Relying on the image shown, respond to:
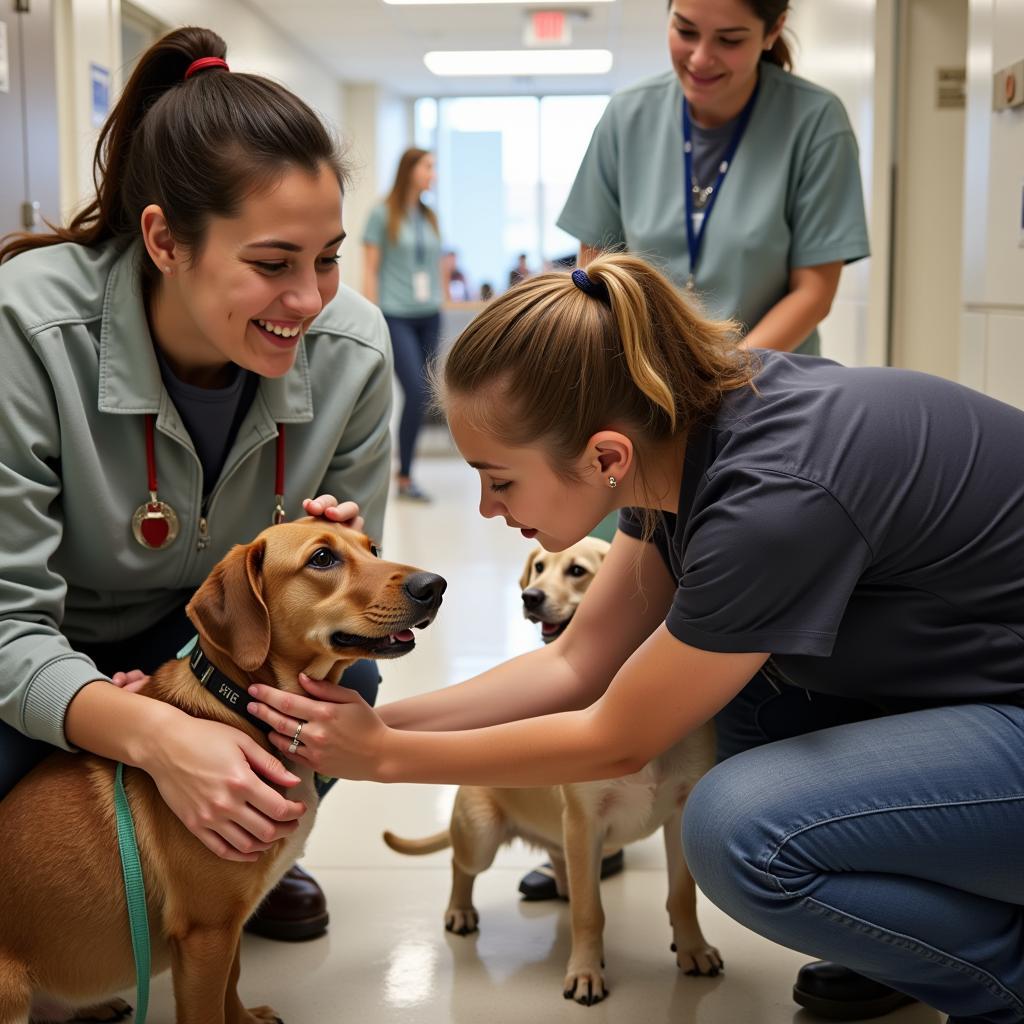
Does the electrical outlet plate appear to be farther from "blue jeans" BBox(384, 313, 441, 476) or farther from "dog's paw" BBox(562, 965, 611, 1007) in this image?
"blue jeans" BBox(384, 313, 441, 476)

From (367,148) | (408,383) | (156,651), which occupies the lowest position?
(156,651)

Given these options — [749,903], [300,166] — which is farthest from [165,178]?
[749,903]

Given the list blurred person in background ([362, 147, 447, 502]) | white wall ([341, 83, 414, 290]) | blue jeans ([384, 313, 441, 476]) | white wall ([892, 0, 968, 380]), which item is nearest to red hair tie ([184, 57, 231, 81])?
white wall ([892, 0, 968, 380])

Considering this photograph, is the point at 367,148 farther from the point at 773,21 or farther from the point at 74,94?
the point at 773,21

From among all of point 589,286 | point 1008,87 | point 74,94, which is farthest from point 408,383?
point 589,286

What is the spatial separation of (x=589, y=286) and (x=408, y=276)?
6854 millimetres

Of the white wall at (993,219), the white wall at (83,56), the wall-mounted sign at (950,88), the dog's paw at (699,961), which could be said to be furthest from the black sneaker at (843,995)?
the wall-mounted sign at (950,88)

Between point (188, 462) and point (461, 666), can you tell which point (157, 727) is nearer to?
point (188, 462)

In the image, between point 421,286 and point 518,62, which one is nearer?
point 421,286

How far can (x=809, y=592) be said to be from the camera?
1.40 metres

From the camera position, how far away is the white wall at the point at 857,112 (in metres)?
5.02

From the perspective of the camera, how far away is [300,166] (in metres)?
1.73

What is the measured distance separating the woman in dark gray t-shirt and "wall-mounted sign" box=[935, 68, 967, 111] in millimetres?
3763

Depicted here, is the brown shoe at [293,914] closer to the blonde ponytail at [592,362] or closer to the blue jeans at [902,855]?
the blue jeans at [902,855]
